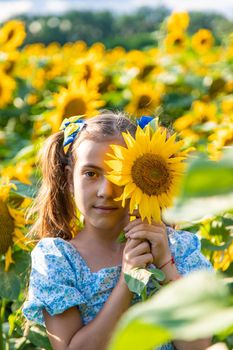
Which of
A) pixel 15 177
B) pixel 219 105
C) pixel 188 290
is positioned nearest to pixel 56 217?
pixel 15 177

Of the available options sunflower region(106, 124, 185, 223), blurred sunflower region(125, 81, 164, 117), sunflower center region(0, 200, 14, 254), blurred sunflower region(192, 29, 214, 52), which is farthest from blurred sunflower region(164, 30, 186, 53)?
sunflower region(106, 124, 185, 223)

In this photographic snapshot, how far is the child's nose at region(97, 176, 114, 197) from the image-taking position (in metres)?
1.51

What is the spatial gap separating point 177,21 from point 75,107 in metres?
2.94

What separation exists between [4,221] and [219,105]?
7.91ft

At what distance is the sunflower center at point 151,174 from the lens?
131 cm

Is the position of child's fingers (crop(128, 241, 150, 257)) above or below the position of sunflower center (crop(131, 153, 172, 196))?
below

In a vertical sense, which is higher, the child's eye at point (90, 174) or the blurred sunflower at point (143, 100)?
the blurred sunflower at point (143, 100)

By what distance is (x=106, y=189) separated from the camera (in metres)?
1.51

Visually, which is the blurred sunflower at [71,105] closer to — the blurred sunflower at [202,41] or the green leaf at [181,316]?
the green leaf at [181,316]

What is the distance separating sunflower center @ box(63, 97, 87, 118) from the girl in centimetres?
123

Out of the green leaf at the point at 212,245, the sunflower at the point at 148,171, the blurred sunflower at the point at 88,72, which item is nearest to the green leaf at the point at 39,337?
the green leaf at the point at 212,245

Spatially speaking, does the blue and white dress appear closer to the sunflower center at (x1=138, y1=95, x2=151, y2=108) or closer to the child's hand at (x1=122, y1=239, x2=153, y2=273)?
the child's hand at (x1=122, y1=239, x2=153, y2=273)

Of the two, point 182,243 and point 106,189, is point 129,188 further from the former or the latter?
point 182,243

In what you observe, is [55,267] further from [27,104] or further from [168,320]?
[27,104]
